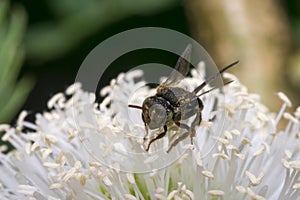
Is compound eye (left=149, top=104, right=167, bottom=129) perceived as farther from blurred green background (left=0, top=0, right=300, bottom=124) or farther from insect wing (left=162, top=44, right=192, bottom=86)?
blurred green background (left=0, top=0, right=300, bottom=124)

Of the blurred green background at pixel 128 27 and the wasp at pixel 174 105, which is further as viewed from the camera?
the blurred green background at pixel 128 27

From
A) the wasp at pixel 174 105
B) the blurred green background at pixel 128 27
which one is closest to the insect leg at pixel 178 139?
the wasp at pixel 174 105

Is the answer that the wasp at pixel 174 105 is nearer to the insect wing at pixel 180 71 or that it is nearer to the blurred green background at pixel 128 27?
the insect wing at pixel 180 71

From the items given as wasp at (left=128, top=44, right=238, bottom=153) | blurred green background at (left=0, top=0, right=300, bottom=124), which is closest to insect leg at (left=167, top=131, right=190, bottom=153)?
wasp at (left=128, top=44, right=238, bottom=153)

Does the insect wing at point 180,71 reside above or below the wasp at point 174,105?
above

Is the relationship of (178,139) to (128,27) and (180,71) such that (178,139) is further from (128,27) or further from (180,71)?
(128,27)

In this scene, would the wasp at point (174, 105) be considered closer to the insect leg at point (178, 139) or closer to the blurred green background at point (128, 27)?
the insect leg at point (178, 139)

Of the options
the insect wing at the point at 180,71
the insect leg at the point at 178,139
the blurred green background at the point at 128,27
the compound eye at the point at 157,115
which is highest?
the blurred green background at the point at 128,27

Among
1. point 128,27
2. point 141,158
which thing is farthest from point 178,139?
point 128,27
